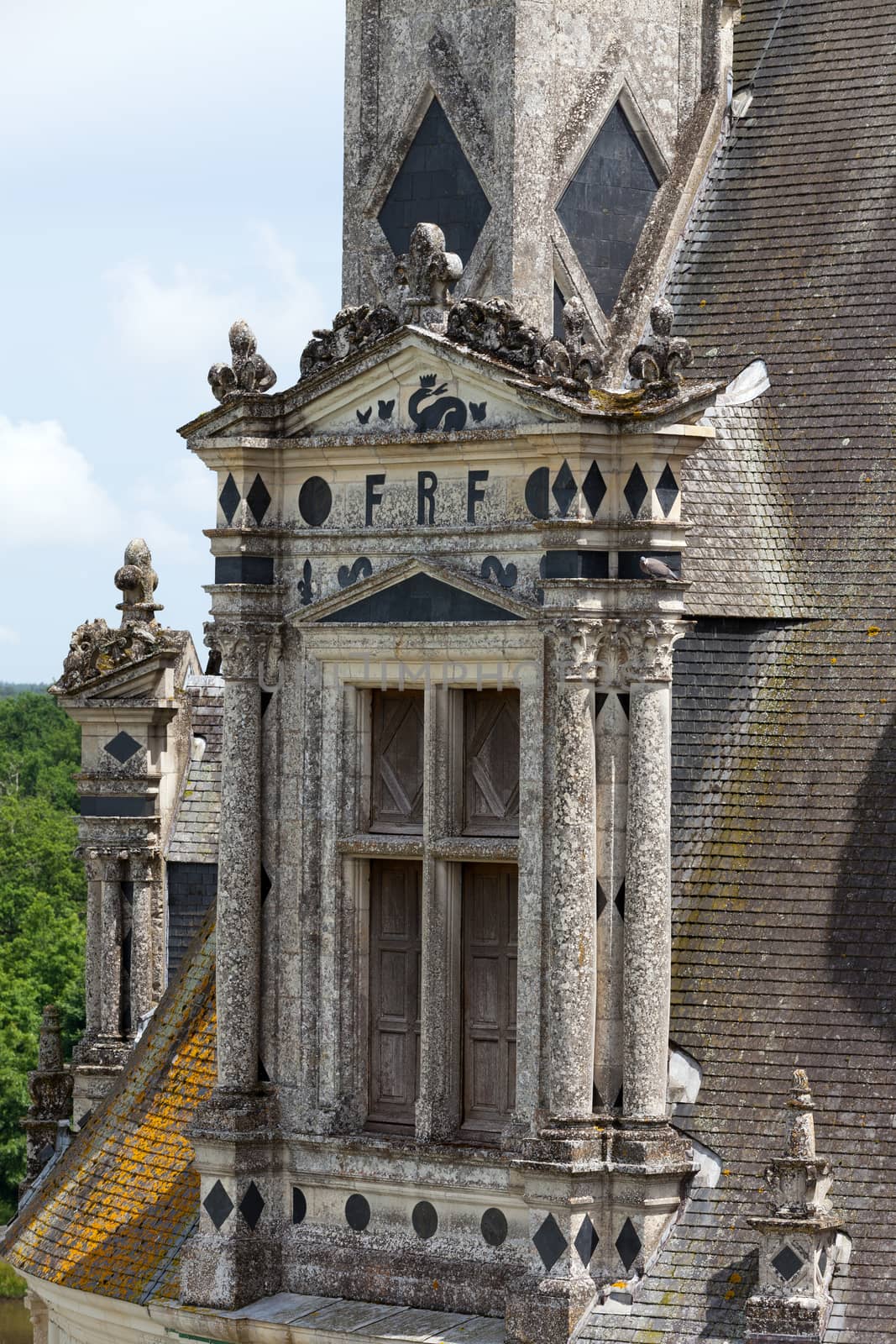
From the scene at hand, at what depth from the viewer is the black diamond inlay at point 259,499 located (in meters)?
18.1

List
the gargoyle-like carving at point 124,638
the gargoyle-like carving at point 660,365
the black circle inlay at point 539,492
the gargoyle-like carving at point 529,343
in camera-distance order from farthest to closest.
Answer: the gargoyle-like carving at point 124,638 < the black circle inlay at point 539,492 < the gargoyle-like carving at point 529,343 < the gargoyle-like carving at point 660,365

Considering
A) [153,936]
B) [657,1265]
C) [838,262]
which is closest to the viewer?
[657,1265]

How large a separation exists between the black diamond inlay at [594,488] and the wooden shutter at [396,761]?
1.93 m

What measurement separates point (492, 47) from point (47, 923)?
54905 mm

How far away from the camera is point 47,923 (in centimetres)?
7150

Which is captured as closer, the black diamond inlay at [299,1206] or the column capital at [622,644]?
the column capital at [622,644]

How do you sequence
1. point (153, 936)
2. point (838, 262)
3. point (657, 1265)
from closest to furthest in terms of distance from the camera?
point (657, 1265) → point (838, 262) → point (153, 936)

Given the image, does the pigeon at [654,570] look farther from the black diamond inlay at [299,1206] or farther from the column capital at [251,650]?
the black diamond inlay at [299,1206]

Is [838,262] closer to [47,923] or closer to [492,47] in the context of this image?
[492,47]

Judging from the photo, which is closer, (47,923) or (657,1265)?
(657,1265)

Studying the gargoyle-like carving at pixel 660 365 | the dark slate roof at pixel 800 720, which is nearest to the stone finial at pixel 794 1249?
the dark slate roof at pixel 800 720

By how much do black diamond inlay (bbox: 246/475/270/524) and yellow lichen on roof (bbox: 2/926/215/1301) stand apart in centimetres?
356

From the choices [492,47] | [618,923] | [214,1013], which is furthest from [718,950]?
[492,47]

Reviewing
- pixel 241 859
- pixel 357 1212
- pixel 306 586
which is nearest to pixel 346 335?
pixel 306 586
